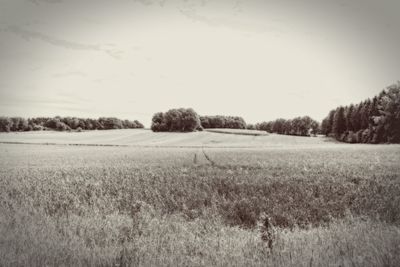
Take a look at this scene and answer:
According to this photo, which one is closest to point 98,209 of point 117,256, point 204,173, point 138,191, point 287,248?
point 138,191

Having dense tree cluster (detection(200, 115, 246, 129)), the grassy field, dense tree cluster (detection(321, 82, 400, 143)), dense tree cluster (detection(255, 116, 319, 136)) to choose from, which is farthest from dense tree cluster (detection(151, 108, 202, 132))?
dense tree cluster (detection(255, 116, 319, 136))

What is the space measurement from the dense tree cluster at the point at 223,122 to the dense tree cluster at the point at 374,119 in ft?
17.2

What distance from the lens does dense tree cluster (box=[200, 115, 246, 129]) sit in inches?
420

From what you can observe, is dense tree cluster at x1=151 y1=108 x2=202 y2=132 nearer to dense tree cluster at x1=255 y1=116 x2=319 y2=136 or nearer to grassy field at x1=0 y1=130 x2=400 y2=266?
grassy field at x1=0 y1=130 x2=400 y2=266

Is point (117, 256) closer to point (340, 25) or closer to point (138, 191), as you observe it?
point (138, 191)

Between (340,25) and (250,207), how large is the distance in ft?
17.5

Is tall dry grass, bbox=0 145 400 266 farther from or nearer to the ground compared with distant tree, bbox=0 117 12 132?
nearer to the ground

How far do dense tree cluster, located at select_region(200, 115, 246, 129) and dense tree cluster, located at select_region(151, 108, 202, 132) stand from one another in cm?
25

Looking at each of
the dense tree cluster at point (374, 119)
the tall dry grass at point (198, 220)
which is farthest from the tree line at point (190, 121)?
the dense tree cluster at point (374, 119)

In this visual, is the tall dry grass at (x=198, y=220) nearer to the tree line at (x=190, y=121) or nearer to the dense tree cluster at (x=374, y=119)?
the tree line at (x=190, y=121)

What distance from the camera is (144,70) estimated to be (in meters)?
10.1

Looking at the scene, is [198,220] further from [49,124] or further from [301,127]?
[301,127]

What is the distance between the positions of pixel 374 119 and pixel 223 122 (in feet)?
65.5

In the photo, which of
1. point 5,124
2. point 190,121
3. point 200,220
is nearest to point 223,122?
point 190,121
